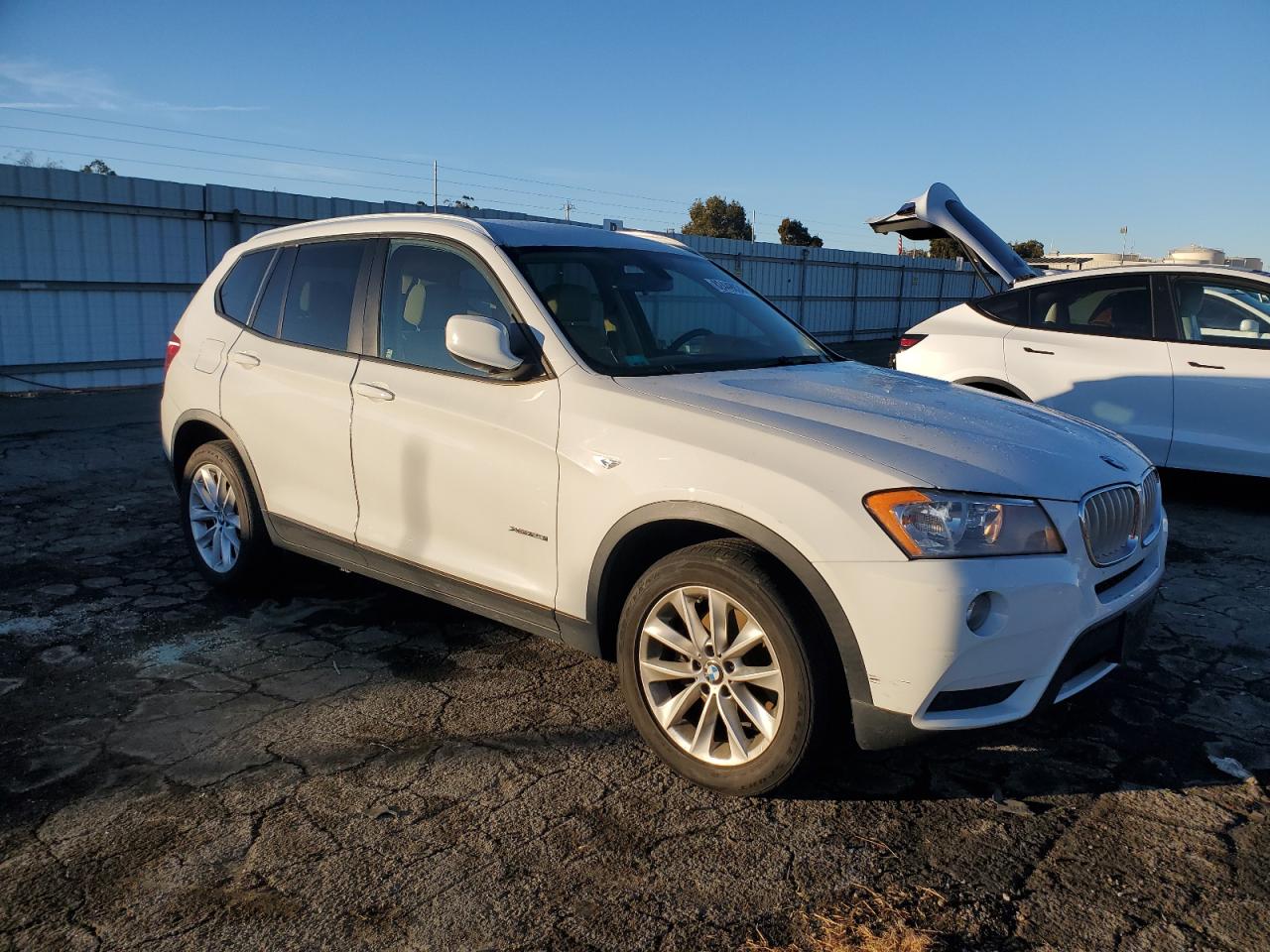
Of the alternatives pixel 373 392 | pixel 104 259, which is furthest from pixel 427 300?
pixel 104 259

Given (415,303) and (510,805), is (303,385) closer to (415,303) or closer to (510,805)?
(415,303)

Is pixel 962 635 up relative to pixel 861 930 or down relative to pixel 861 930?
up

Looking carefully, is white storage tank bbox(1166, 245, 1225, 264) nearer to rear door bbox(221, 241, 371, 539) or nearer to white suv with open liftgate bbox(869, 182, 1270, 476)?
white suv with open liftgate bbox(869, 182, 1270, 476)

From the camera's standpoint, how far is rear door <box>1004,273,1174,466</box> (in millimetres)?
6777

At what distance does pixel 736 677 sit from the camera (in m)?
2.94

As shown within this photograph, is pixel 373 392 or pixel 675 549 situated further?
pixel 373 392

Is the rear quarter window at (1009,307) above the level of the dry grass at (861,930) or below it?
above

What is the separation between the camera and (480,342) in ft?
11.2

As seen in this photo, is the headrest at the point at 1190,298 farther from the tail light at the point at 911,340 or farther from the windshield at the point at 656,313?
the windshield at the point at 656,313

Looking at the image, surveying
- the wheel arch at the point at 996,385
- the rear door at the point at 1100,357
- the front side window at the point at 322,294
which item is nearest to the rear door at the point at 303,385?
the front side window at the point at 322,294

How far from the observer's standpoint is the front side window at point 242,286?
4809 millimetres

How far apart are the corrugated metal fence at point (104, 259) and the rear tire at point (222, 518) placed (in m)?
7.49

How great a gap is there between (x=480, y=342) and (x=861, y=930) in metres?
2.15

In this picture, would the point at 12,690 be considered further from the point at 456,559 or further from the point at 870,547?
the point at 870,547
